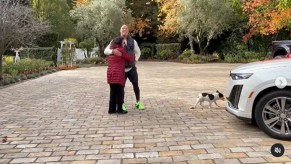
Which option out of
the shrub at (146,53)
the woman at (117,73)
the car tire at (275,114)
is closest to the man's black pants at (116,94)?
the woman at (117,73)

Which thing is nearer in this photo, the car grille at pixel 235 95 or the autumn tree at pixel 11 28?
the car grille at pixel 235 95

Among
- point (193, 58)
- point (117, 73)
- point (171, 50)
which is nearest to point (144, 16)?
point (171, 50)

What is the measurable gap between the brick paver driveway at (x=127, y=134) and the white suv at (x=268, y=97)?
0.21 metres

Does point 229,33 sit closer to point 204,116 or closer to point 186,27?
point 186,27

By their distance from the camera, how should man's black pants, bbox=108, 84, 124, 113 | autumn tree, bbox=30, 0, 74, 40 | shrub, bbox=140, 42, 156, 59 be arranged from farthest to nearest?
1. shrub, bbox=140, 42, 156, 59
2. autumn tree, bbox=30, 0, 74, 40
3. man's black pants, bbox=108, 84, 124, 113

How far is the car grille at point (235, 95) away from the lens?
5.29 m

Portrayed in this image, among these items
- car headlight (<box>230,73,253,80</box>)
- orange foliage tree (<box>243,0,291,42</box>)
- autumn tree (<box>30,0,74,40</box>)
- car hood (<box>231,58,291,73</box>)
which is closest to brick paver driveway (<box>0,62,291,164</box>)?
car headlight (<box>230,73,253,80</box>)

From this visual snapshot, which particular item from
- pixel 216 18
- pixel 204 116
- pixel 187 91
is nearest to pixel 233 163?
pixel 204 116

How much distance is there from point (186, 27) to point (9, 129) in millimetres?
20908

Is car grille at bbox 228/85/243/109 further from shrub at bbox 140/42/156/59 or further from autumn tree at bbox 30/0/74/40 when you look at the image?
shrub at bbox 140/42/156/59

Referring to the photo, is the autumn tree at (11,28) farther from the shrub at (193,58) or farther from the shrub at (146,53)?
the shrub at (146,53)

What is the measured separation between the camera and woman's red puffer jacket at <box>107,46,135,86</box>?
6670 millimetres

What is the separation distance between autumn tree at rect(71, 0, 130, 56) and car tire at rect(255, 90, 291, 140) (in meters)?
21.5

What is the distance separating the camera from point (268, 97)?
4.96m
